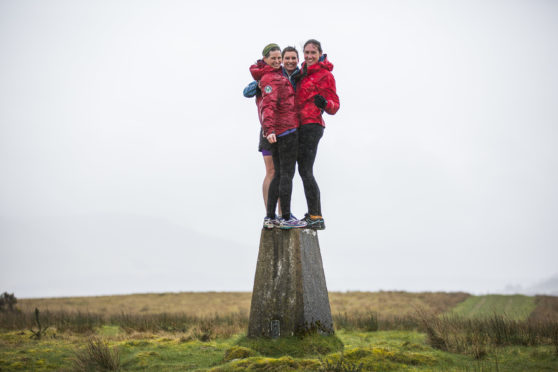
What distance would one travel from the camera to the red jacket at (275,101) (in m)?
6.20

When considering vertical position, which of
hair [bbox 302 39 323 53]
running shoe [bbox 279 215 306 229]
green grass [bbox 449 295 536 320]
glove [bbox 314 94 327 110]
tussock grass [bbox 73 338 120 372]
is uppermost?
hair [bbox 302 39 323 53]

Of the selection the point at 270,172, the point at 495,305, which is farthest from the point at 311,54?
the point at 495,305

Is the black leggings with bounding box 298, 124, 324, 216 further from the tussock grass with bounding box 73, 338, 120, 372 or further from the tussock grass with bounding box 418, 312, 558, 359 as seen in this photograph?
the tussock grass with bounding box 73, 338, 120, 372

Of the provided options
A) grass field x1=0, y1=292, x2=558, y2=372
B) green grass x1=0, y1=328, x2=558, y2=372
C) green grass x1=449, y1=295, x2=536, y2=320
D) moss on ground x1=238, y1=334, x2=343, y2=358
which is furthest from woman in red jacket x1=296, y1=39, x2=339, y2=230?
green grass x1=449, y1=295, x2=536, y2=320

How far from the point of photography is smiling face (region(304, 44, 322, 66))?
261 inches

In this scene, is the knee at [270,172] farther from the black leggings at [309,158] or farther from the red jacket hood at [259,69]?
the red jacket hood at [259,69]

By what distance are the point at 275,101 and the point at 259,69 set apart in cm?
68

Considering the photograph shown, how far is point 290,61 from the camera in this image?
6.55 meters

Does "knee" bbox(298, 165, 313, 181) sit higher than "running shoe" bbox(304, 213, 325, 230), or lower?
higher

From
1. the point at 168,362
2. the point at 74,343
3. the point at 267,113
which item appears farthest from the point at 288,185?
the point at 74,343

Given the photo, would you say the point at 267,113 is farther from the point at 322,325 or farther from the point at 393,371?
the point at 393,371

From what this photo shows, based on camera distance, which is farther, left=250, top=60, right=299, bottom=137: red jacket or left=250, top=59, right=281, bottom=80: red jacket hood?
left=250, top=59, right=281, bottom=80: red jacket hood

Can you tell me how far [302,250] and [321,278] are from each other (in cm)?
63

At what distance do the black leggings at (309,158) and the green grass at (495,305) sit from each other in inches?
437
